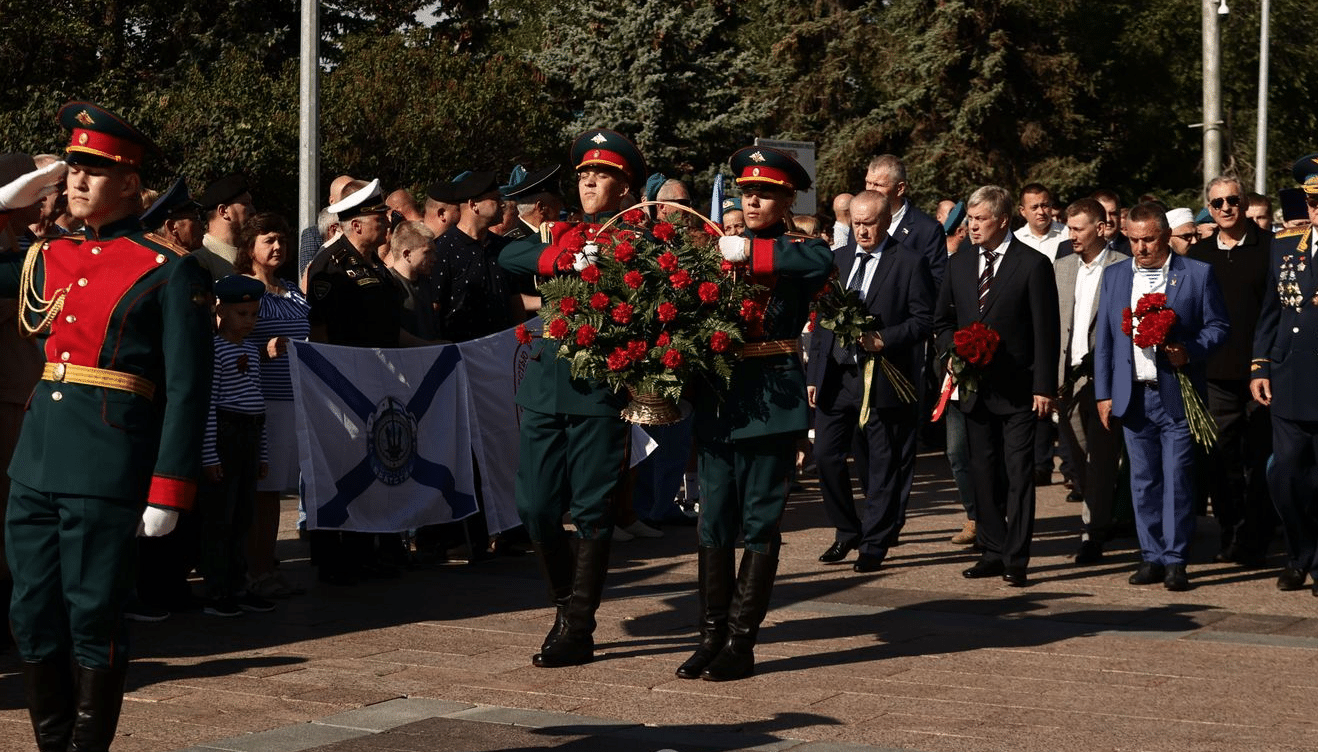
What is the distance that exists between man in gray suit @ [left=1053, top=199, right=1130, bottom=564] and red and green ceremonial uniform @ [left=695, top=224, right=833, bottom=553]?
367 centimetres

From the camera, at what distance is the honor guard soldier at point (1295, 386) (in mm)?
10031

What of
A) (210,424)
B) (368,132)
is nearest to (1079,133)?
(368,132)

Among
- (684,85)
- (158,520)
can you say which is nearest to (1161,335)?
(158,520)

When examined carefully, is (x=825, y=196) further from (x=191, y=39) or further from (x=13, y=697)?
(x=13, y=697)

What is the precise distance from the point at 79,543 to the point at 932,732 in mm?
2942

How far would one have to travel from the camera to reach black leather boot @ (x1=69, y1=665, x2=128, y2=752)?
214 inches

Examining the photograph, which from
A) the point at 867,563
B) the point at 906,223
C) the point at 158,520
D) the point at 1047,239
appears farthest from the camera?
the point at 1047,239

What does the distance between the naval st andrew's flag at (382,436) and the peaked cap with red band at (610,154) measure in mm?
2388

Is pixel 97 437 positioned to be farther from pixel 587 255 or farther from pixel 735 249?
pixel 735 249

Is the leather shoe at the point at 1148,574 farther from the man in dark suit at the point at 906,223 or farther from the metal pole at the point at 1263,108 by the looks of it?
the metal pole at the point at 1263,108

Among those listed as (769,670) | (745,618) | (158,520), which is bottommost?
(769,670)

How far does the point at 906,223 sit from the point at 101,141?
6.85 m

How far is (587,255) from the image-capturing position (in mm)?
7609

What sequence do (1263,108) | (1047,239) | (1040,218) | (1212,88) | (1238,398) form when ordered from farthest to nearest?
(1263,108)
(1212,88)
(1047,239)
(1040,218)
(1238,398)
